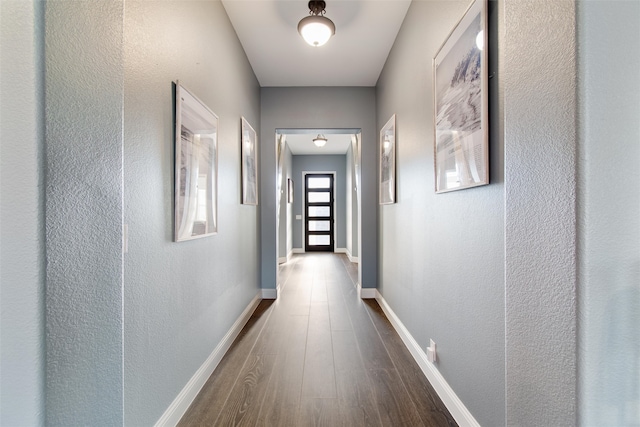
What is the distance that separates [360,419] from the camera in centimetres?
153

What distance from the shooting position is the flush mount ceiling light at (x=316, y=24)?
7.14 ft

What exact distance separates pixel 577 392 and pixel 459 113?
1.17 meters

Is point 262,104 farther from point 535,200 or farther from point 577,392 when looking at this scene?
point 577,392

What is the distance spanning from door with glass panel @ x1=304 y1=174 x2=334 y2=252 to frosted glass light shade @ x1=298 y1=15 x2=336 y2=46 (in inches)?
226

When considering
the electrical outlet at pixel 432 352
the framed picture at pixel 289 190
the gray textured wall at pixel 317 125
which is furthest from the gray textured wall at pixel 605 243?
the framed picture at pixel 289 190

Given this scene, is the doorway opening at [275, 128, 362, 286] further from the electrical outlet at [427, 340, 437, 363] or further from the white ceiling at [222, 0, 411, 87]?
the electrical outlet at [427, 340, 437, 363]

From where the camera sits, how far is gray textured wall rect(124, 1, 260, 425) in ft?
3.83

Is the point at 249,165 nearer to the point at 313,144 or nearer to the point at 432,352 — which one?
the point at 432,352

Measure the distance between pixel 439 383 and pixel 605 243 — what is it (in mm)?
1382

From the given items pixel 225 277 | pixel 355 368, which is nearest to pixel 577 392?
pixel 355 368

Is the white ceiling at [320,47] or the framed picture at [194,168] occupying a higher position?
the white ceiling at [320,47]

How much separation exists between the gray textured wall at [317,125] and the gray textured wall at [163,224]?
1418 millimetres

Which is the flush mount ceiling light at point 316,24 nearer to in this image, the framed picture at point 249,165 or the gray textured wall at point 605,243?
the framed picture at point 249,165

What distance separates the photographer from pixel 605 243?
673 mm
